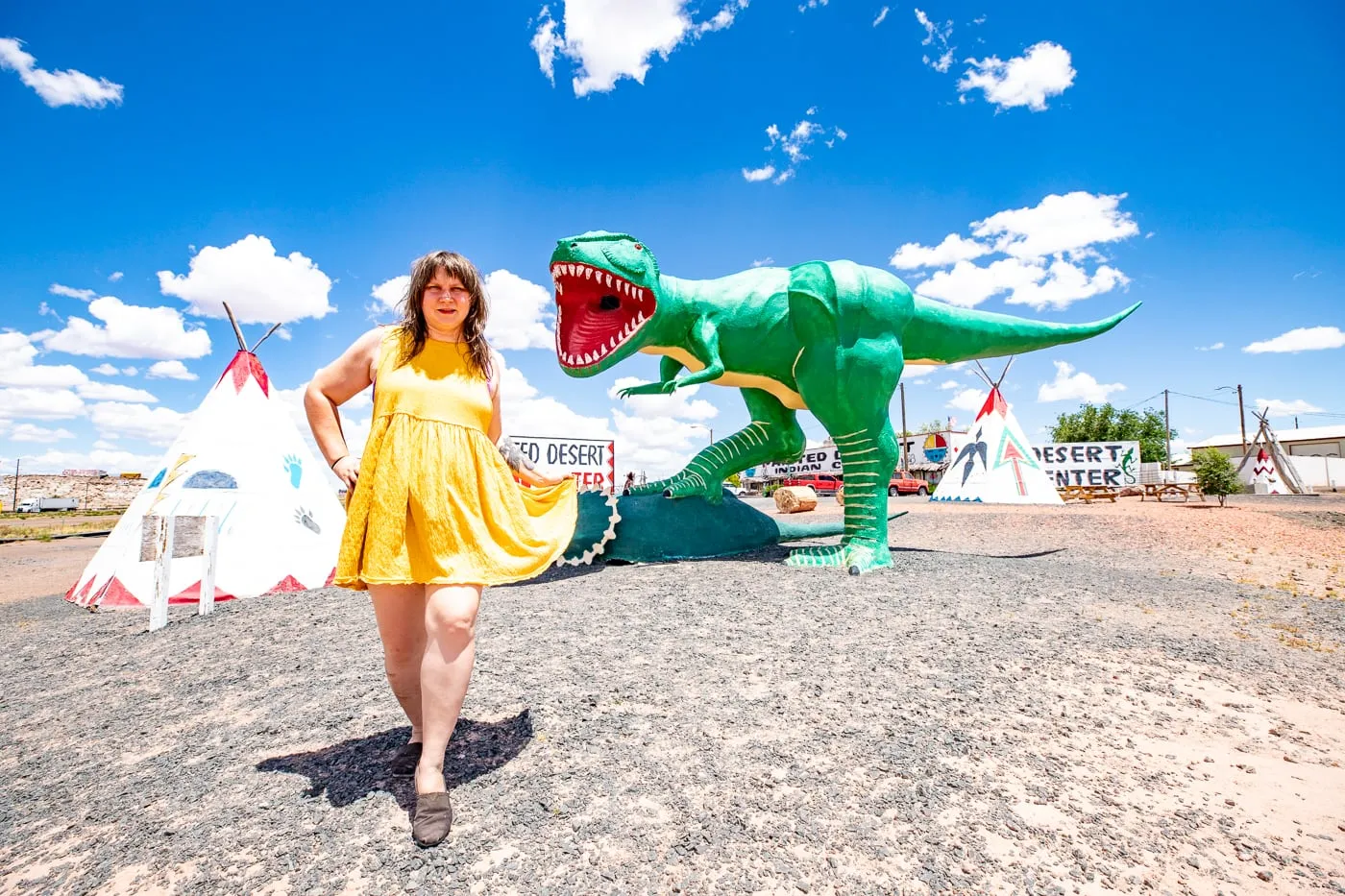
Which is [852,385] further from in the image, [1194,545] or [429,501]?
[1194,545]

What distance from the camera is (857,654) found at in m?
2.97

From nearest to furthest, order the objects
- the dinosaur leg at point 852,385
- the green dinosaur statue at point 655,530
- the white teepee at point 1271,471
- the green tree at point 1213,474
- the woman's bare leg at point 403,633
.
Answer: the woman's bare leg at point 403,633, the dinosaur leg at point 852,385, the green dinosaur statue at point 655,530, the green tree at point 1213,474, the white teepee at point 1271,471

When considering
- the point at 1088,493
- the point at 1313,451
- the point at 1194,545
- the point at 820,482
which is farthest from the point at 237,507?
the point at 1313,451

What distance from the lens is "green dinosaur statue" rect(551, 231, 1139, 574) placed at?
15.3 feet

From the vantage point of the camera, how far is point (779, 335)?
16.4 feet

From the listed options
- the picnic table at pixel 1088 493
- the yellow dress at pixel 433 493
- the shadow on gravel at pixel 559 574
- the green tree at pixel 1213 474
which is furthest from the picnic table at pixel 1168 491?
the yellow dress at pixel 433 493

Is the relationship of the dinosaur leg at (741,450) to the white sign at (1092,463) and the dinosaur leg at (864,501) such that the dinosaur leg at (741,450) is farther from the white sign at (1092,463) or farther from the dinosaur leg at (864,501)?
the white sign at (1092,463)

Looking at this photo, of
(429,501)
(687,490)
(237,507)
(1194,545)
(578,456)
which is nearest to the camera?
(429,501)

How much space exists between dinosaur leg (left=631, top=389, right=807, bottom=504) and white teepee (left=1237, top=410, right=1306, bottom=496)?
28.0 metres

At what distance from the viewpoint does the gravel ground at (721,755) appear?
1.54 metres

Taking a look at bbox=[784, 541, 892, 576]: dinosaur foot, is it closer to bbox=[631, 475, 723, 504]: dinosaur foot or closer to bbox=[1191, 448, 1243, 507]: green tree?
bbox=[631, 475, 723, 504]: dinosaur foot

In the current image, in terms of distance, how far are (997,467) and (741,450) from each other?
39.7 feet

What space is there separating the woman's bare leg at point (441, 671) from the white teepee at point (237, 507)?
441 cm

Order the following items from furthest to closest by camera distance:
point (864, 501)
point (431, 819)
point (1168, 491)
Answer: point (1168, 491) < point (864, 501) < point (431, 819)
